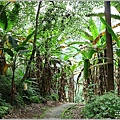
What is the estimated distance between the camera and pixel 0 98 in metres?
2.06

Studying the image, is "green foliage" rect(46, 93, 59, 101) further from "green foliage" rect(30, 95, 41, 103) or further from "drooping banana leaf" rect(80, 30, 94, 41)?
"drooping banana leaf" rect(80, 30, 94, 41)

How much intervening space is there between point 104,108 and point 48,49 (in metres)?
1.22

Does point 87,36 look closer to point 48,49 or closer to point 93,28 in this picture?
point 93,28

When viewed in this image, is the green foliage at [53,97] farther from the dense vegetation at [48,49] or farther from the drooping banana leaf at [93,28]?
the drooping banana leaf at [93,28]

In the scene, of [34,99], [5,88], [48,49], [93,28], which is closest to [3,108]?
[5,88]

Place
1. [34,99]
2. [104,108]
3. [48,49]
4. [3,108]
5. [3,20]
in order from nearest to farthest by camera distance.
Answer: [104,108]
[3,108]
[3,20]
[34,99]
[48,49]

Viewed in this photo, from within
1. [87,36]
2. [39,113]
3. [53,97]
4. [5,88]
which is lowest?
[39,113]

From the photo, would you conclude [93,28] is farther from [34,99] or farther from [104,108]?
[104,108]

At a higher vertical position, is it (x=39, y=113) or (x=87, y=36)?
(x=87, y=36)

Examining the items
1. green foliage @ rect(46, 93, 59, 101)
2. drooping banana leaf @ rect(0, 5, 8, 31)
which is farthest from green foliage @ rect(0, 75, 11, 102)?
green foliage @ rect(46, 93, 59, 101)

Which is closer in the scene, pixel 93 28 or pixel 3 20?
pixel 3 20

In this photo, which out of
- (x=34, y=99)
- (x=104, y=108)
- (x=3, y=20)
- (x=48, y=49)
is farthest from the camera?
(x=48, y=49)

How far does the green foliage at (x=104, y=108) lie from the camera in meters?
1.74

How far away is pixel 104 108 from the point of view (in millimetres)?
1756
